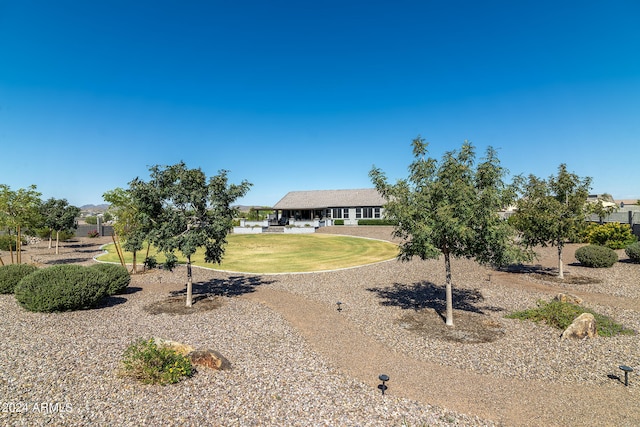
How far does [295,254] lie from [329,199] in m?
31.6

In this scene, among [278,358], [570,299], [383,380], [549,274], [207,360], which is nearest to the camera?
[383,380]

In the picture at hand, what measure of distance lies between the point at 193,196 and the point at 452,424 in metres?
12.2

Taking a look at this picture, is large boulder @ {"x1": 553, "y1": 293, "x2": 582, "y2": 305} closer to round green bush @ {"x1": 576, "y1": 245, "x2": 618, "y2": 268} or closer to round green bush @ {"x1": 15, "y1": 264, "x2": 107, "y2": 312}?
round green bush @ {"x1": 576, "y1": 245, "x2": 618, "y2": 268}

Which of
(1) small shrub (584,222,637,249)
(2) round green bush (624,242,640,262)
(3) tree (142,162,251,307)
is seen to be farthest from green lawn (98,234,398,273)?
(1) small shrub (584,222,637,249)

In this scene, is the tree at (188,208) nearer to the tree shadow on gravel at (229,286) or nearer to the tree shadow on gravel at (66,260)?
the tree shadow on gravel at (229,286)

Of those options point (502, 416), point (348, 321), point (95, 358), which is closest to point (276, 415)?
point (502, 416)

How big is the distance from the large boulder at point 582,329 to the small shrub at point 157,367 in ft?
39.2

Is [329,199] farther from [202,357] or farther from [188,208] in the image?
[202,357]

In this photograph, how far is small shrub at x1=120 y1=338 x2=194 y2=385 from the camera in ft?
25.3

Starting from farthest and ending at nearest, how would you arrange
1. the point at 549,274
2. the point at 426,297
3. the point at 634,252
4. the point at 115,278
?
the point at 634,252 < the point at 549,274 < the point at 426,297 < the point at 115,278

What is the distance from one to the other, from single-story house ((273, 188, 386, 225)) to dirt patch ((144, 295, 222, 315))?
41560mm

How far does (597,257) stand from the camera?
21.0m

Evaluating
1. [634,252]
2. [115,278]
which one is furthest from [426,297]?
[634,252]

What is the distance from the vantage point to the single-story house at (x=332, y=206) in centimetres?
5816
